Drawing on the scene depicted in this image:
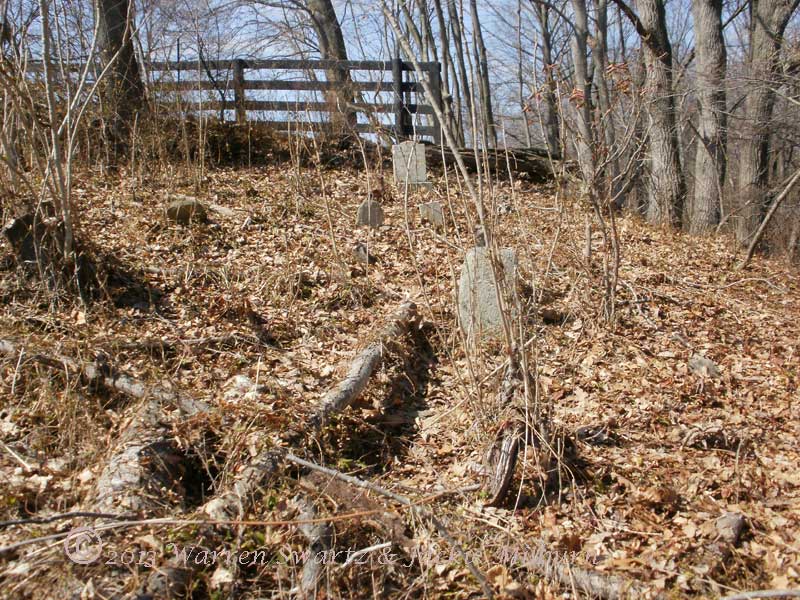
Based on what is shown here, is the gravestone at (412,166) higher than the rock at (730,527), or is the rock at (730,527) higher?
the gravestone at (412,166)

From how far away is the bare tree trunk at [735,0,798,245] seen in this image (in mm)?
9781

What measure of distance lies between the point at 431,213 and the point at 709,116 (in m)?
4.89

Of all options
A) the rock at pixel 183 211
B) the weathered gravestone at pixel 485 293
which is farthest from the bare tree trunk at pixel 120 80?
the weathered gravestone at pixel 485 293

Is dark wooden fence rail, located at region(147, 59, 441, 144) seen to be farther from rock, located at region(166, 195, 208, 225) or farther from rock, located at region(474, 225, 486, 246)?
rock, located at region(474, 225, 486, 246)

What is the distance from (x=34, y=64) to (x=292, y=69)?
4.27m

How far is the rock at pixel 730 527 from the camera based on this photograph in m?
3.09

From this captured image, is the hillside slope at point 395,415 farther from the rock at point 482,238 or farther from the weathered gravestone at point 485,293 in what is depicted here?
the weathered gravestone at point 485,293

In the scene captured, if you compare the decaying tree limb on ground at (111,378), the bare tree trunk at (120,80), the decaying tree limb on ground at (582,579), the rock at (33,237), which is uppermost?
the bare tree trunk at (120,80)

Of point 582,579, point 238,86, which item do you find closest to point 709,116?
point 238,86

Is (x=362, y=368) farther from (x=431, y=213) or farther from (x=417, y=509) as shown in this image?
(x=431, y=213)

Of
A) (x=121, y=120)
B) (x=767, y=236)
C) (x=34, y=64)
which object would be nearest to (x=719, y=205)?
(x=767, y=236)

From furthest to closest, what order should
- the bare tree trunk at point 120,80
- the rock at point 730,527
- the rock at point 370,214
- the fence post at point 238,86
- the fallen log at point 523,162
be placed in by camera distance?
the fallen log at point 523,162, the fence post at point 238,86, the bare tree trunk at point 120,80, the rock at point 370,214, the rock at point 730,527

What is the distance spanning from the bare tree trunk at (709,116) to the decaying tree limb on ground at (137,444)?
8475 millimetres

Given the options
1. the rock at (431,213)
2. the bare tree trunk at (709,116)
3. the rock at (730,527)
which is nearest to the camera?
the rock at (730,527)
